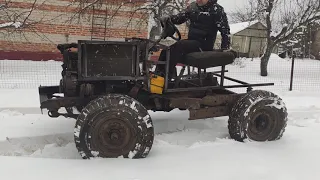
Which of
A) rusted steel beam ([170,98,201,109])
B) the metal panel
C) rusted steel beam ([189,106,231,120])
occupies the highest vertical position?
the metal panel

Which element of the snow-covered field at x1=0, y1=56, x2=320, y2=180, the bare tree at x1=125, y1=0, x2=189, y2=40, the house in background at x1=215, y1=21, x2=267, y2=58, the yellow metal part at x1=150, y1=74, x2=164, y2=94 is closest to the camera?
the snow-covered field at x1=0, y1=56, x2=320, y2=180

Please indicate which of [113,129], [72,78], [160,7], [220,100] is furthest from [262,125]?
[160,7]

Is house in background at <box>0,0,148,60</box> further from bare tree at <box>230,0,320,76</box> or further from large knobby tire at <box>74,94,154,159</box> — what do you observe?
large knobby tire at <box>74,94,154,159</box>

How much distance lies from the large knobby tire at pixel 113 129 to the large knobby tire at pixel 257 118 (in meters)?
1.37

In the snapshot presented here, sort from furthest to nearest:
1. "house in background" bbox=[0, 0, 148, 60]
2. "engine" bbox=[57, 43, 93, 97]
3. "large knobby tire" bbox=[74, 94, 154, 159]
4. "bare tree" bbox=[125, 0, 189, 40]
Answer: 1. "house in background" bbox=[0, 0, 148, 60]
2. "bare tree" bbox=[125, 0, 189, 40]
3. "engine" bbox=[57, 43, 93, 97]
4. "large knobby tire" bbox=[74, 94, 154, 159]

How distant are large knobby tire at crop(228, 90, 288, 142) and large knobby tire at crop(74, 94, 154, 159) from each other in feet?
4.48

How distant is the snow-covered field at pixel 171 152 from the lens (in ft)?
12.4

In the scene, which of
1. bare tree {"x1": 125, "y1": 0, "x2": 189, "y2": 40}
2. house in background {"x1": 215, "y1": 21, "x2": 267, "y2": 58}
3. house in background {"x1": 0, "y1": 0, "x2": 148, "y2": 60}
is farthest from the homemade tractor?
house in background {"x1": 215, "y1": 21, "x2": 267, "y2": 58}

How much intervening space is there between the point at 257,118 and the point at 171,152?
143 cm

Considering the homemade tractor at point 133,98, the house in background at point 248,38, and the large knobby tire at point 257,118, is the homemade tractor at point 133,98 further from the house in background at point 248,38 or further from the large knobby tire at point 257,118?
the house in background at point 248,38

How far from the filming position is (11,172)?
3688 millimetres

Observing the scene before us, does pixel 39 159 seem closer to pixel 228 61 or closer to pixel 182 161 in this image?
pixel 182 161

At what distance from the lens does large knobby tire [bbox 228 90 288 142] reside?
492 centimetres

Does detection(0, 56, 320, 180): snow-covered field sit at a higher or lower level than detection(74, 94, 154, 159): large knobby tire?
lower
